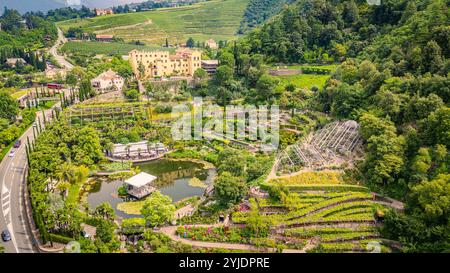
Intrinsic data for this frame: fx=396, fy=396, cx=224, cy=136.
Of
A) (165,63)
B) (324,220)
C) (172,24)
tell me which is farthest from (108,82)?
(172,24)

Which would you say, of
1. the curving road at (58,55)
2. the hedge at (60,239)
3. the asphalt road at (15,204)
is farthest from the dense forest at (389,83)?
the curving road at (58,55)

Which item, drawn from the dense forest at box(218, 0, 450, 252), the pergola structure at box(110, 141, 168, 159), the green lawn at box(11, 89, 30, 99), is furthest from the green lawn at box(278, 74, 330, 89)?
the green lawn at box(11, 89, 30, 99)

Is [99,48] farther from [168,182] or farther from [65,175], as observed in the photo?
[168,182]

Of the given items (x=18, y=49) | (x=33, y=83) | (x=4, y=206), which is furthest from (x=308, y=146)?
(x=18, y=49)

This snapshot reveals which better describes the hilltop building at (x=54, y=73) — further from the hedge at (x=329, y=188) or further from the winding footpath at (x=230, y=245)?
the hedge at (x=329, y=188)

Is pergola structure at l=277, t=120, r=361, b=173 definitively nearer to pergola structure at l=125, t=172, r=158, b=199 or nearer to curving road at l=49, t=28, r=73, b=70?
pergola structure at l=125, t=172, r=158, b=199
